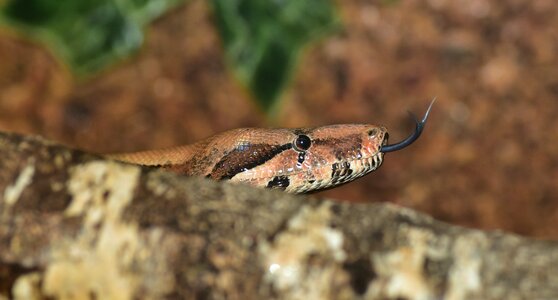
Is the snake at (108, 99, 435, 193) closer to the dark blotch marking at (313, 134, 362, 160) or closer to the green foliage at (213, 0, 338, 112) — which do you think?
the dark blotch marking at (313, 134, 362, 160)

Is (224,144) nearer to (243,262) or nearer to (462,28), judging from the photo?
(243,262)

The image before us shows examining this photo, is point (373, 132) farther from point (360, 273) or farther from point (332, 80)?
point (332, 80)

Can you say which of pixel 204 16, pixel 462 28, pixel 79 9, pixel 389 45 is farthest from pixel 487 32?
pixel 79 9

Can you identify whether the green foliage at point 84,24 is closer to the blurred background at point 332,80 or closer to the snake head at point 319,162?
the blurred background at point 332,80

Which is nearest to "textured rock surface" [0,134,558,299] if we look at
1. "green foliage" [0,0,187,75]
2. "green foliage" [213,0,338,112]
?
"green foliage" [213,0,338,112]

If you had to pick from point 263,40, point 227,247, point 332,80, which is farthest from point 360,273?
point 332,80

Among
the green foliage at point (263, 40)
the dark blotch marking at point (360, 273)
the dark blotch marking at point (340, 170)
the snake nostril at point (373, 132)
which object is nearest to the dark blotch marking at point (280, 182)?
the dark blotch marking at point (340, 170)
